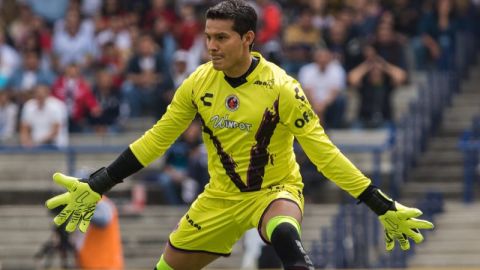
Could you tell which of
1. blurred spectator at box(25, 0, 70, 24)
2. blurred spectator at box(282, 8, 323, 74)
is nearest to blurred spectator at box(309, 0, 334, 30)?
blurred spectator at box(282, 8, 323, 74)

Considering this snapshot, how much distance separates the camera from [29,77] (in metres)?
21.1

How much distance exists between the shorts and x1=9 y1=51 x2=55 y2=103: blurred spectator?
10350mm

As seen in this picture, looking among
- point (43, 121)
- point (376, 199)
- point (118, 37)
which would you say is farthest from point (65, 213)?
point (118, 37)

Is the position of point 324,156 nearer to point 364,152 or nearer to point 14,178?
point 364,152

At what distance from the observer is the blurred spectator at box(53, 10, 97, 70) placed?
21844 mm

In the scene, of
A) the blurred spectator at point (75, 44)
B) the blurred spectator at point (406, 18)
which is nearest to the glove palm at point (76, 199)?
the blurred spectator at point (406, 18)

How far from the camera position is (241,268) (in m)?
16.7

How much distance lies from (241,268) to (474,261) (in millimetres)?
2548

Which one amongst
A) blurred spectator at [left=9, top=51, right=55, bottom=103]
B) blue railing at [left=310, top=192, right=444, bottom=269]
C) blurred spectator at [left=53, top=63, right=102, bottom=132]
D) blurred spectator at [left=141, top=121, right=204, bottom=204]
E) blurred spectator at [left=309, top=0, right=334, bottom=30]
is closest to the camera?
blue railing at [left=310, top=192, right=444, bottom=269]

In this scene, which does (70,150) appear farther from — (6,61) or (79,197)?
(79,197)

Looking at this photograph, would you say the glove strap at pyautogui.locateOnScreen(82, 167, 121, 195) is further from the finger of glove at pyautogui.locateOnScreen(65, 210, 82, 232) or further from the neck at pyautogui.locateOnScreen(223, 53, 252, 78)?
the neck at pyautogui.locateOnScreen(223, 53, 252, 78)

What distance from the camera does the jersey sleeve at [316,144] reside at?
10.2 metres

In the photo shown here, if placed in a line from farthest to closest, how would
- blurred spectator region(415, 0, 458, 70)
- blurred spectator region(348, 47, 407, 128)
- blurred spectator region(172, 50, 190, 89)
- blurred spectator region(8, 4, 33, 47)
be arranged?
blurred spectator region(8, 4, 33, 47) < blurred spectator region(415, 0, 458, 70) < blurred spectator region(172, 50, 190, 89) < blurred spectator region(348, 47, 407, 128)

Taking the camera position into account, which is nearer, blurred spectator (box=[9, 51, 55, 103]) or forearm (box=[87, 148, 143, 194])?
forearm (box=[87, 148, 143, 194])
